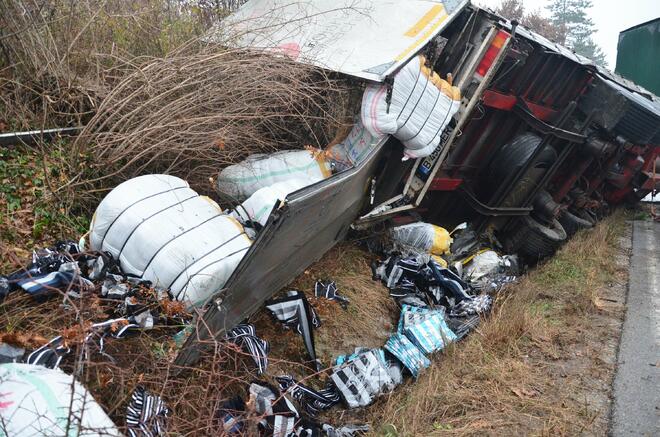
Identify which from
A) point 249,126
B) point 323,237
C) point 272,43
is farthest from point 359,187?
point 272,43

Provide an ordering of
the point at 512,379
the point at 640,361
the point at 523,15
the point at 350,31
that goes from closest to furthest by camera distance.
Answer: the point at 512,379 → the point at 640,361 → the point at 350,31 → the point at 523,15

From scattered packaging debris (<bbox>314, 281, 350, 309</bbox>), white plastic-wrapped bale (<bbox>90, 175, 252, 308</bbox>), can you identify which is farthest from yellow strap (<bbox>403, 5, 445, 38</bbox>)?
white plastic-wrapped bale (<bbox>90, 175, 252, 308</bbox>)

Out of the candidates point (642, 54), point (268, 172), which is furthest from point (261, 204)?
point (642, 54)

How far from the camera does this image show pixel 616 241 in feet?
18.4

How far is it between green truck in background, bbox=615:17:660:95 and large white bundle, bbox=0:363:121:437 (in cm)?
1096

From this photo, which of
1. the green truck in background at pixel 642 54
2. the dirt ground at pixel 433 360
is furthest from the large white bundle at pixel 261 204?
the green truck in background at pixel 642 54

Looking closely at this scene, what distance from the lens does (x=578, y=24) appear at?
135 feet

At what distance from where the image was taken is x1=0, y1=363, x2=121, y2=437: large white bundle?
1696 millimetres

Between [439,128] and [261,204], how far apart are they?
1.63 metres

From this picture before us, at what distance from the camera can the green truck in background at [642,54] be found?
9.38 meters

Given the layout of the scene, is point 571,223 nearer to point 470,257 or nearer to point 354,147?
point 470,257

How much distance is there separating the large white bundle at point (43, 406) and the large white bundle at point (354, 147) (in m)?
2.48

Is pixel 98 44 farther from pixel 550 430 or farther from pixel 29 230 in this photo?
pixel 550 430

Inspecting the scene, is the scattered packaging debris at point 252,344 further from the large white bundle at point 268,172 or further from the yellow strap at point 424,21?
the yellow strap at point 424,21
